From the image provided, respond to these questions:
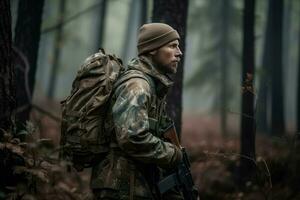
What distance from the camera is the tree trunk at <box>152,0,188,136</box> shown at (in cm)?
684

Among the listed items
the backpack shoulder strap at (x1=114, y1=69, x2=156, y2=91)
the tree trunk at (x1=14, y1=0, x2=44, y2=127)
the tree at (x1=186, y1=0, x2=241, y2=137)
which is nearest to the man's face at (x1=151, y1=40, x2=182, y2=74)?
the backpack shoulder strap at (x1=114, y1=69, x2=156, y2=91)

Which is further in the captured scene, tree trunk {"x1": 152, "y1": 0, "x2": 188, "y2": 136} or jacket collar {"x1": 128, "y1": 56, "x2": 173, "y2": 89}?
tree trunk {"x1": 152, "y1": 0, "x2": 188, "y2": 136}

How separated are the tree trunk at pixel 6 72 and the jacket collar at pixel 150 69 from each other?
131 cm

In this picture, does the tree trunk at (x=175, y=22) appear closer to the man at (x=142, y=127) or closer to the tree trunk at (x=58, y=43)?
the man at (x=142, y=127)

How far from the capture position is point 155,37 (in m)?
4.38

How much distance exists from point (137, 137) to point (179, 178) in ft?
2.67

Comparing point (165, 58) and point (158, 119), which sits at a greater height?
point (165, 58)

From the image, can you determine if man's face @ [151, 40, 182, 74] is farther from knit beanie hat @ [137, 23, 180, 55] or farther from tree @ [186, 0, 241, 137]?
tree @ [186, 0, 241, 137]

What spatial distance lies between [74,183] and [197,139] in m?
6.39

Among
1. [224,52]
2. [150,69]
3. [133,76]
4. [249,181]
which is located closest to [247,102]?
[249,181]

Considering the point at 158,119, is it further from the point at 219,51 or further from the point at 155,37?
the point at 219,51

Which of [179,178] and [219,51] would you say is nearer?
[179,178]

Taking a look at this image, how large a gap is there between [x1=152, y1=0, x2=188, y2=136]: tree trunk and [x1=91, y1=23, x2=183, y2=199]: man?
2.43 meters

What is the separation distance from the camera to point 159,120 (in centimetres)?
432
